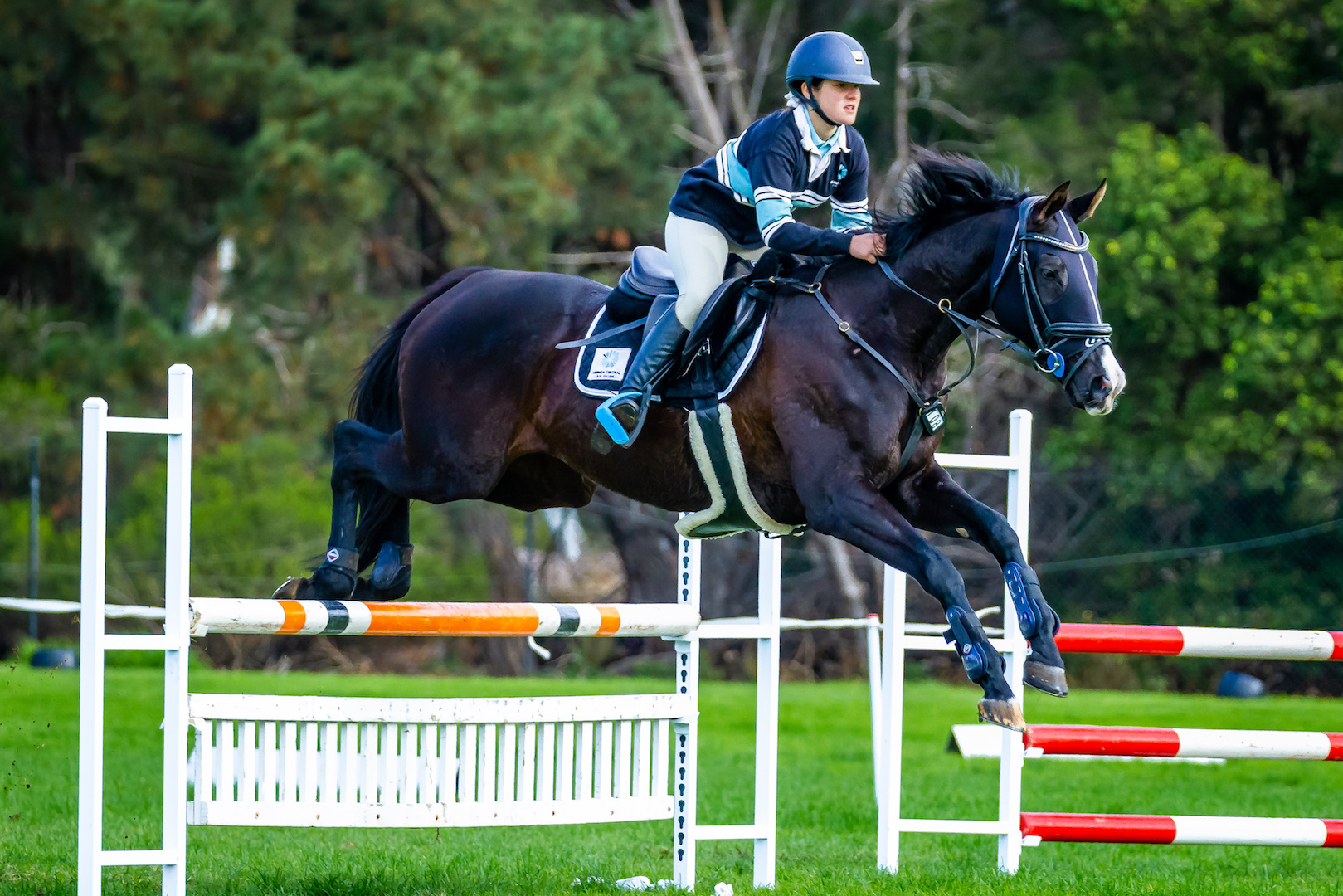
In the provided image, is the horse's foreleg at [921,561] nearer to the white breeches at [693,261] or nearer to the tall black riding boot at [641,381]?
the tall black riding boot at [641,381]

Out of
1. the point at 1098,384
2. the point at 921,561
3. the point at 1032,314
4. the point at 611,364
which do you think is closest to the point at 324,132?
the point at 611,364

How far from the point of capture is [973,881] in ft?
16.8

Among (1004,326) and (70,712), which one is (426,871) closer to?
(1004,326)

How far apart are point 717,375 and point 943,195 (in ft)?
2.96

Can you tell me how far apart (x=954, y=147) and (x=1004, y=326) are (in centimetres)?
1277

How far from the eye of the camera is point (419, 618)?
4.50 meters

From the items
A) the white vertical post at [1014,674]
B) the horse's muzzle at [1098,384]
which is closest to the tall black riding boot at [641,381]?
the horse's muzzle at [1098,384]

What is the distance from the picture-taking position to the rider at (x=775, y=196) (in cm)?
451

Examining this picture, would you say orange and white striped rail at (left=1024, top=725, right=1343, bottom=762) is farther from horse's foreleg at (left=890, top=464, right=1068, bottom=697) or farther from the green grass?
Answer: horse's foreleg at (left=890, top=464, right=1068, bottom=697)

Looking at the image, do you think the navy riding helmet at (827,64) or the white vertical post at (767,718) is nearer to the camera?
the navy riding helmet at (827,64)

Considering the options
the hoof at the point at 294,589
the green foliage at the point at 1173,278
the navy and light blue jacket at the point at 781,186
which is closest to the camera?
the navy and light blue jacket at the point at 781,186

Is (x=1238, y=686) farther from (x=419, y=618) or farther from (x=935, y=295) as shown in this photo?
(x=419, y=618)

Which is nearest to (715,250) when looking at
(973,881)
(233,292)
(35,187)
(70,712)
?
(973,881)

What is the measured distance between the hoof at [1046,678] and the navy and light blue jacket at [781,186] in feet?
4.43
